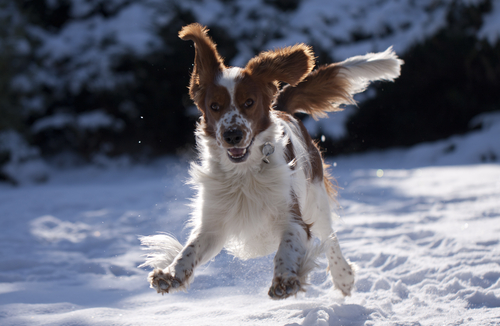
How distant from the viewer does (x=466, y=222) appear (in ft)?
13.3

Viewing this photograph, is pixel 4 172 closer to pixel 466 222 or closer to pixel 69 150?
pixel 69 150

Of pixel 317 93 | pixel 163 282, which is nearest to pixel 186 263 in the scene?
pixel 163 282

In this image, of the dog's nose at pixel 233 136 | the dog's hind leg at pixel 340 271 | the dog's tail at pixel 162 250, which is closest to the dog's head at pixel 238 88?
the dog's nose at pixel 233 136

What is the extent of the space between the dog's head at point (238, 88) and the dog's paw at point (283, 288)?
2.28ft

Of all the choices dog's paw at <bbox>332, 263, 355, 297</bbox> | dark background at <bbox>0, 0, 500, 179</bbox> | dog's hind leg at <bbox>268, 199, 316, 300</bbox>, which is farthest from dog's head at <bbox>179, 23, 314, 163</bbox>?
dark background at <bbox>0, 0, 500, 179</bbox>

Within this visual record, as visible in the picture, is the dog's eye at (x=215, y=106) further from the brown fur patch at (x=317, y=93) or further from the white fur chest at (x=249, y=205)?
the brown fur patch at (x=317, y=93)

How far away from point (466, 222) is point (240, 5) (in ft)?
25.0

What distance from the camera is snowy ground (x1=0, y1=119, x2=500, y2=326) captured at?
7.86 feet

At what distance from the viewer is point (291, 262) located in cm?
217

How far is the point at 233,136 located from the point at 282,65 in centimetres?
65

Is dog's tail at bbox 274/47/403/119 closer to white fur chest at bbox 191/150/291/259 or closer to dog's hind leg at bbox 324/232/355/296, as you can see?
white fur chest at bbox 191/150/291/259

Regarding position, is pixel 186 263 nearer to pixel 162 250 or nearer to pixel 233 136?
pixel 162 250

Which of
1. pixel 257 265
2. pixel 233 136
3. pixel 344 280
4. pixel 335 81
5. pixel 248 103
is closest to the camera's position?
pixel 233 136

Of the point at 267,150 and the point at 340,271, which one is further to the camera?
the point at 340,271
